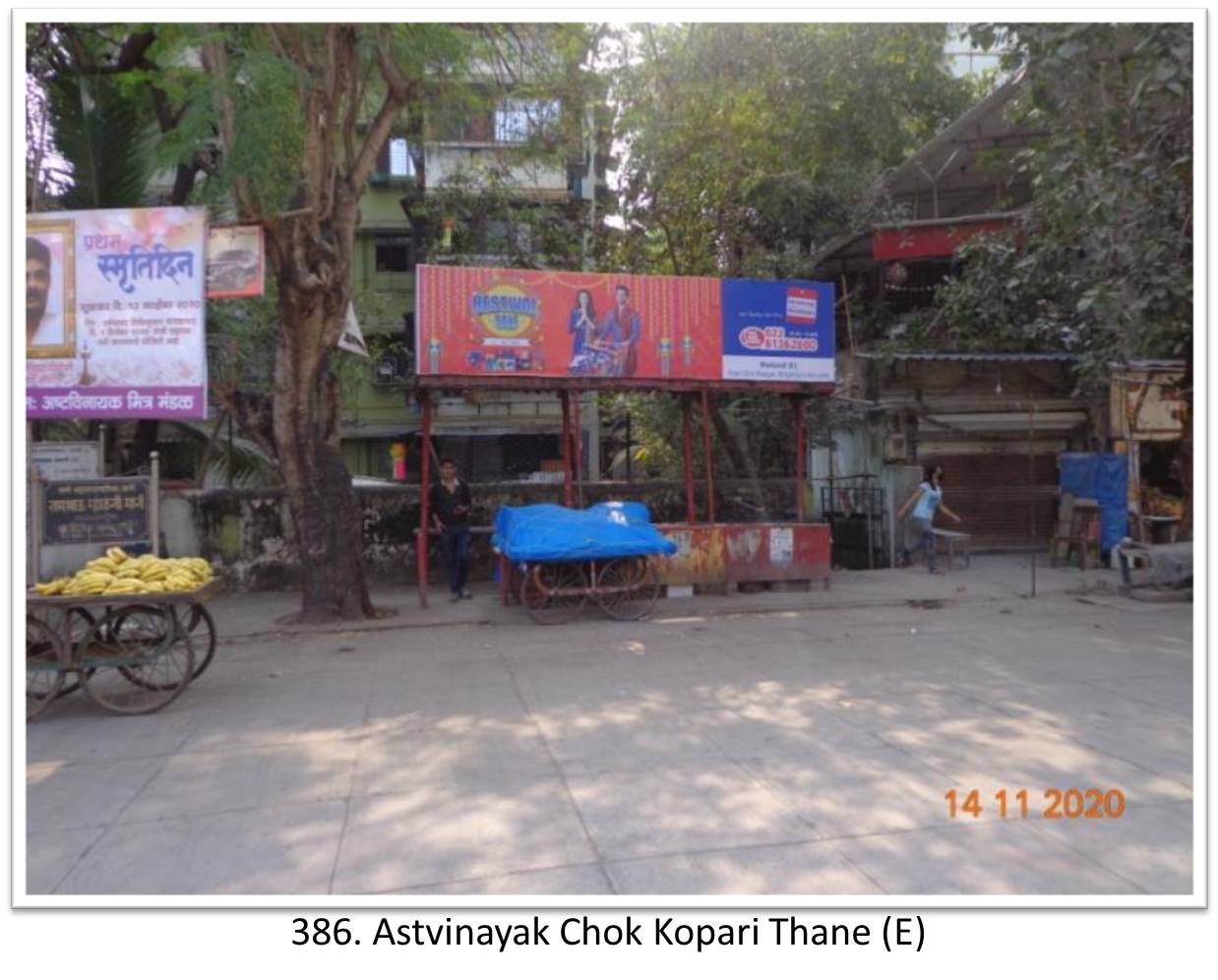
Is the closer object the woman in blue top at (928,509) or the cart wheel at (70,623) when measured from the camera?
the cart wheel at (70,623)

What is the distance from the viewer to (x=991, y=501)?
1706 centimetres

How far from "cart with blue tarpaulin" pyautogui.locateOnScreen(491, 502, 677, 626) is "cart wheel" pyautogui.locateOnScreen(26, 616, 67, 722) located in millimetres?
4449

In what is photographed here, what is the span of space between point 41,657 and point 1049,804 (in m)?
6.91

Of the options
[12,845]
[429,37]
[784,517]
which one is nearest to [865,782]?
[12,845]

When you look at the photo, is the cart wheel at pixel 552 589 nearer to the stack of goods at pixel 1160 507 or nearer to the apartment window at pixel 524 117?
the apartment window at pixel 524 117

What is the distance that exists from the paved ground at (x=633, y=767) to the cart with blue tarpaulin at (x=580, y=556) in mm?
964

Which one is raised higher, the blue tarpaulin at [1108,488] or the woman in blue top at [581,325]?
the woman in blue top at [581,325]

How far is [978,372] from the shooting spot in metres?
17.0

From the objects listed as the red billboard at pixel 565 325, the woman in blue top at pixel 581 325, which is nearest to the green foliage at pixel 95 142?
the red billboard at pixel 565 325

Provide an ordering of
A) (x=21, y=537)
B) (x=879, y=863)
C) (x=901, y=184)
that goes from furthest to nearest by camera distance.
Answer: (x=901, y=184) < (x=21, y=537) < (x=879, y=863)

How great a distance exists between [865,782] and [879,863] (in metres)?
1.08

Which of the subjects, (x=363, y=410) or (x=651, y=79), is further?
(x=363, y=410)

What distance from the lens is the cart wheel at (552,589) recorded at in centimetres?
1070
